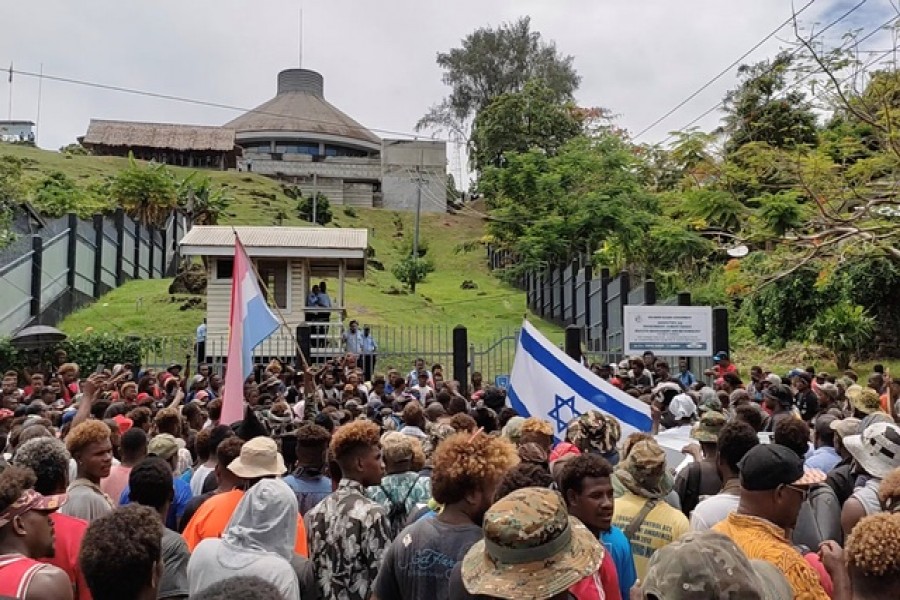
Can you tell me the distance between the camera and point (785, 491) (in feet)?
12.0

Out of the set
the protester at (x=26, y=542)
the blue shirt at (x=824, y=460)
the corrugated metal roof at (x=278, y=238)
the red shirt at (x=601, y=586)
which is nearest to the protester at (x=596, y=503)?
the red shirt at (x=601, y=586)

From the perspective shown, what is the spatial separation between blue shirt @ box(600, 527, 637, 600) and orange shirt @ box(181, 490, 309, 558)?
1575mm

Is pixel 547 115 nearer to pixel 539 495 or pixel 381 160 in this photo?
pixel 381 160

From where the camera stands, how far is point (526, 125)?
52.8 m

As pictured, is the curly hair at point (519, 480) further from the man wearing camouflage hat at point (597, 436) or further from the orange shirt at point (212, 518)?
the man wearing camouflage hat at point (597, 436)

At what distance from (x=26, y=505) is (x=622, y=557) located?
258 cm

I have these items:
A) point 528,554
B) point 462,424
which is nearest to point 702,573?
point 528,554

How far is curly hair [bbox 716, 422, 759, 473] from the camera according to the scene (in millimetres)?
4684

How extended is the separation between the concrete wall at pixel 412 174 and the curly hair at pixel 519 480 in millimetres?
68583

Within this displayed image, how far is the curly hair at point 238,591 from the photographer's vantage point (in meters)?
2.17

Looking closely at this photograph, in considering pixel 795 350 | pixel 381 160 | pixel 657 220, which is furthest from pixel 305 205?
pixel 795 350

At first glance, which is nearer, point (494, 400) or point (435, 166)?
point (494, 400)

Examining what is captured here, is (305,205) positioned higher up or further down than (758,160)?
higher up

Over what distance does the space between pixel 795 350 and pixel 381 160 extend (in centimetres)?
5464
